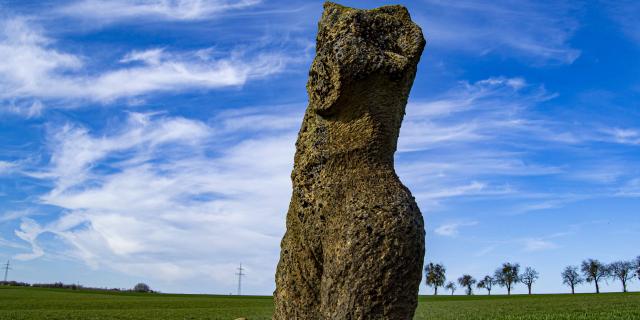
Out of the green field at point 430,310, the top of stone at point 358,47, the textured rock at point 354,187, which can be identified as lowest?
the green field at point 430,310

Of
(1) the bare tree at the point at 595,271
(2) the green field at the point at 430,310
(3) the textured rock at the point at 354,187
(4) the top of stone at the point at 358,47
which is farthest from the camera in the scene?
(1) the bare tree at the point at 595,271

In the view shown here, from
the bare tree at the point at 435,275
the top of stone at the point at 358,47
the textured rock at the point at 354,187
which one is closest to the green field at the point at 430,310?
the textured rock at the point at 354,187

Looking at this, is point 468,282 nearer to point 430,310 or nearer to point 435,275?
point 435,275

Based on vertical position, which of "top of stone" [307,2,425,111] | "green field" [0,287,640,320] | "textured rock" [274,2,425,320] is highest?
"top of stone" [307,2,425,111]

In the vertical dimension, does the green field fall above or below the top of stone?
below

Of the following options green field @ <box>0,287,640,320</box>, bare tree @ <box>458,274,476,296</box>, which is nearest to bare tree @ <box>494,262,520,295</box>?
bare tree @ <box>458,274,476,296</box>

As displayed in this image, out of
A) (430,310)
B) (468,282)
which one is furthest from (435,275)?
(430,310)

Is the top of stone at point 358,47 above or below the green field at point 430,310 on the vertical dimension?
above

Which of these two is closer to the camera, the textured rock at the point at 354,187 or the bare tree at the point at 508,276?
the textured rock at the point at 354,187

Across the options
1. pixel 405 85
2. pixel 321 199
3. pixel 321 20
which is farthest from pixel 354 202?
pixel 321 20

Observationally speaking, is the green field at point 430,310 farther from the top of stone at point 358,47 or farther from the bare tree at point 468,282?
the bare tree at point 468,282

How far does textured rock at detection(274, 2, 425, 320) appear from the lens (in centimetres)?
498

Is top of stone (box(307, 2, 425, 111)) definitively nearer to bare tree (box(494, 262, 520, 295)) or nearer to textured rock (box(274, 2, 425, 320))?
textured rock (box(274, 2, 425, 320))

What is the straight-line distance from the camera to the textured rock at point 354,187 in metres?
4.98
